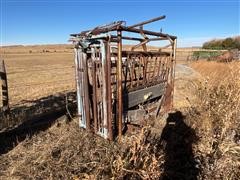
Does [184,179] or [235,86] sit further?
[235,86]

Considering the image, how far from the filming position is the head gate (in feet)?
15.2

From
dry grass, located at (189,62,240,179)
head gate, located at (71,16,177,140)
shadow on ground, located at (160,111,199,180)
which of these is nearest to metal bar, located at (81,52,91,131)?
head gate, located at (71,16,177,140)

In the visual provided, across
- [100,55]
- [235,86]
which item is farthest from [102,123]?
[235,86]

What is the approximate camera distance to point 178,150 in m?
4.71

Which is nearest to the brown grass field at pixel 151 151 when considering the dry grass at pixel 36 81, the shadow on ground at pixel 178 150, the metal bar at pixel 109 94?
the shadow on ground at pixel 178 150

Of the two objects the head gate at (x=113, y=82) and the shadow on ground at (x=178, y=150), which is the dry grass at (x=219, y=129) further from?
the head gate at (x=113, y=82)

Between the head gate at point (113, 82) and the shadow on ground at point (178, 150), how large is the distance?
821mm

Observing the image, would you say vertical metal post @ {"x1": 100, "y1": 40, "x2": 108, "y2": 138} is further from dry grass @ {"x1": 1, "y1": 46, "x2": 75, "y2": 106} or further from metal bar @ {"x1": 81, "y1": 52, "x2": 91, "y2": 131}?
dry grass @ {"x1": 1, "y1": 46, "x2": 75, "y2": 106}

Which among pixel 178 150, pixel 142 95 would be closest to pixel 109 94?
pixel 142 95

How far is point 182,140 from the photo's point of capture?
16.7 ft

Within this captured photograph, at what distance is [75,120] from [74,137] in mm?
1506

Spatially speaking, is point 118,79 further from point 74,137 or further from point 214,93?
point 214,93

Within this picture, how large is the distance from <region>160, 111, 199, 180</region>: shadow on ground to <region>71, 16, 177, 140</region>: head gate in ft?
2.69

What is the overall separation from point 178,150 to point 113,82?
2.18m
